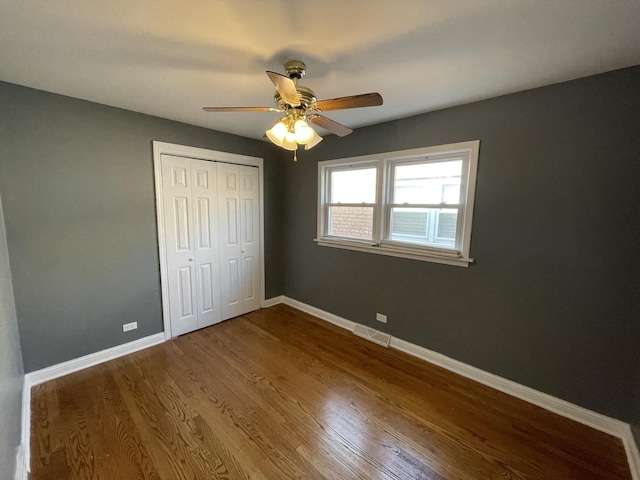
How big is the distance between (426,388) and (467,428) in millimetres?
413

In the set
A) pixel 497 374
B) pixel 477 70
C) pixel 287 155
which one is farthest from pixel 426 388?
pixel 287 155

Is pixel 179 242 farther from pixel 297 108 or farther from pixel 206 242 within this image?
pixel 297 108

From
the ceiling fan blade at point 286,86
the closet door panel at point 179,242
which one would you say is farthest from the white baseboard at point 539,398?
the ceiling fan blade at point 286,86

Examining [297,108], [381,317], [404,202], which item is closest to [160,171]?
[297,108]

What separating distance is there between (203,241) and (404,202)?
7.95ft

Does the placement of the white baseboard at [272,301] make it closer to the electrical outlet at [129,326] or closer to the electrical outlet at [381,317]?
the electrical outlet at [129,326]

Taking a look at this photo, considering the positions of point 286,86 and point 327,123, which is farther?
point 327,123

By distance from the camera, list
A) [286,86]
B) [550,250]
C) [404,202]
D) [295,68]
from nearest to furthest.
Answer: [286,86]
[295,68]
[550,250]
[404,202]

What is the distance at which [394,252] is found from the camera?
271 cm

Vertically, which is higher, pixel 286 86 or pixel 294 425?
pixel 286 86

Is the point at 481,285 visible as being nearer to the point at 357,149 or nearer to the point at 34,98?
the point at 357,149

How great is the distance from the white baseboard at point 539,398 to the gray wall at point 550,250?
0.17ft

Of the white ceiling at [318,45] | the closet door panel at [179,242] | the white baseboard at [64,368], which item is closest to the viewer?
the white ceiling at [318,45]

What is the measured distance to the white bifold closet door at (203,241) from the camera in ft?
9.23
